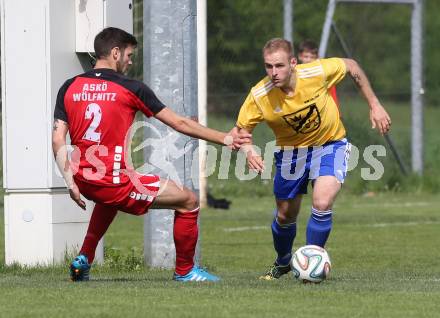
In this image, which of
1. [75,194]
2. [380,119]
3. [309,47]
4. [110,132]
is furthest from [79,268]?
[309,47]

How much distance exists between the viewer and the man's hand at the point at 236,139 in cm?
934

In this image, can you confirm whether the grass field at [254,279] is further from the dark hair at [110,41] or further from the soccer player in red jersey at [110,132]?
the dark hair at [110,41]

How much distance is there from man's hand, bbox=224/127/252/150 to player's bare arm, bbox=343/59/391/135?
0.99 metres

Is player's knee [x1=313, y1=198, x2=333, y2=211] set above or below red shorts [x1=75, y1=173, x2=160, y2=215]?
below

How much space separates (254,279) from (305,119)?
1356mm

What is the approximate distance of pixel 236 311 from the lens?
764cm

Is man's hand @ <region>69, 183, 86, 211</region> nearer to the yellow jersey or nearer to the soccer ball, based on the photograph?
the yellow jersey

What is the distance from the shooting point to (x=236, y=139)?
372 inches

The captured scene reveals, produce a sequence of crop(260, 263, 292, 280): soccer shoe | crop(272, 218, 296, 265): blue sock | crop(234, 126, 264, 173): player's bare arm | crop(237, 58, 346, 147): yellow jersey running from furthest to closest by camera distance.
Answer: crop(272, 218, 296, 265): blue sock, crop(260, 263, 292, 280): soccer shoe, crop(237, 58, 346, 147): yellow jersey, crop(234, 126, 264, 173): player's bare arm

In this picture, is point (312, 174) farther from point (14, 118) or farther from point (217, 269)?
point (14, 118)

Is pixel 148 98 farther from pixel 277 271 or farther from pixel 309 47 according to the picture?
pixel 309 47

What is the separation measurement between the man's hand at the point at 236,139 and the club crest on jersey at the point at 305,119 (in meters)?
0.45

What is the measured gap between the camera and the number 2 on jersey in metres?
9.22

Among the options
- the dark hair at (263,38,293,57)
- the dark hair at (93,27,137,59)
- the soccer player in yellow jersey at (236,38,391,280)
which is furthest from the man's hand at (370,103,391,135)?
the dark hair at (93,27,137,59)
